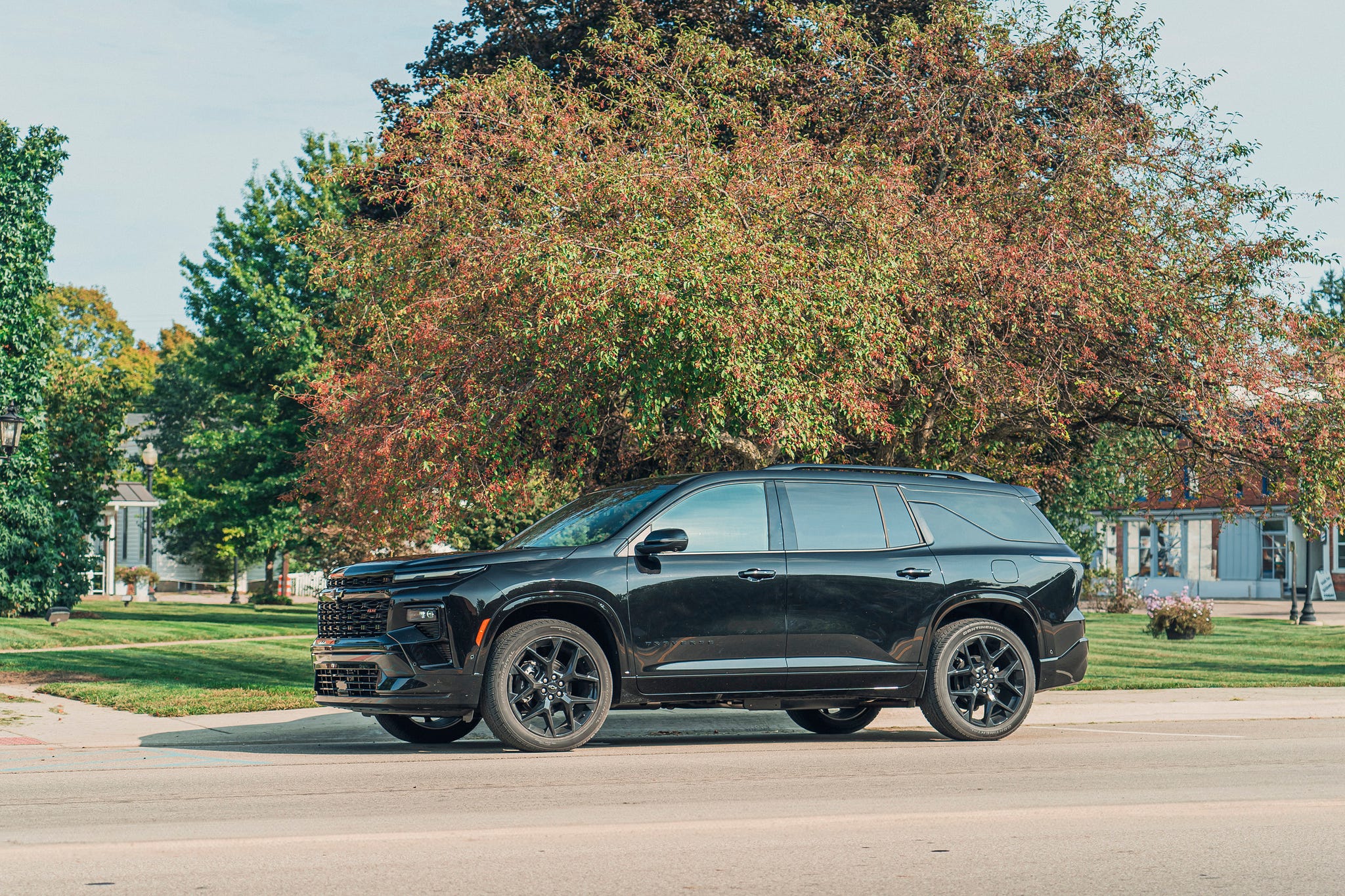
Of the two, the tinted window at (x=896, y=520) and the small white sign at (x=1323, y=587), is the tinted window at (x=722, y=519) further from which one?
the small white sign at (x=1323, y=587)

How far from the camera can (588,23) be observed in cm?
2123

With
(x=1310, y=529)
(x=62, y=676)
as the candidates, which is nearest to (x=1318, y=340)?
(x=1310, y=529)

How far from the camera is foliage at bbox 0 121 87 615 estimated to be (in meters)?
30.7

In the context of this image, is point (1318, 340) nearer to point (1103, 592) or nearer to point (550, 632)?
point (550, 632)

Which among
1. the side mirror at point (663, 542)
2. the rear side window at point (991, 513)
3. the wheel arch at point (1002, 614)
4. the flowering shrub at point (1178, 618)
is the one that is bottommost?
the flowering shrub at point (1178, 618)

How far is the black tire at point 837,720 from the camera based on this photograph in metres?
12.0

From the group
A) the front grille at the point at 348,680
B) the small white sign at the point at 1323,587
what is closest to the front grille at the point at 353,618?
the front grille at the point at 348,680

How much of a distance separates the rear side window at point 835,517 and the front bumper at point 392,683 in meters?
2.67

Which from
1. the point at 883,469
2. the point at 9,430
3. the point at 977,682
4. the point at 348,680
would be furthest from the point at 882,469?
the point at 9,430

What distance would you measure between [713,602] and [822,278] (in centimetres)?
387

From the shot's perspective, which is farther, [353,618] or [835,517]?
[835,517]

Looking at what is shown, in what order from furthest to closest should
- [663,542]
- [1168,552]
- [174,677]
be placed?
[1168,552], [174,677], [663,542]

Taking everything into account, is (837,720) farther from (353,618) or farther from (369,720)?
(353,618)

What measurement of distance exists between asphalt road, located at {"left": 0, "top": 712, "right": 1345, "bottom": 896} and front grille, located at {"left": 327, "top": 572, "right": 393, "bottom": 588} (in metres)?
1.18
